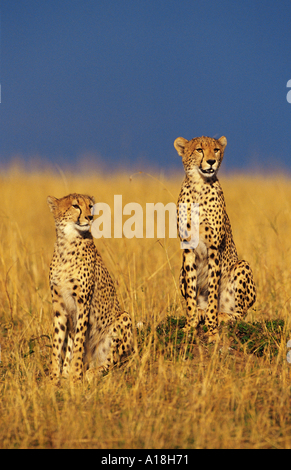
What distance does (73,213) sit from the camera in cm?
416

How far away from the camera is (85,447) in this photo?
3023 millimetres

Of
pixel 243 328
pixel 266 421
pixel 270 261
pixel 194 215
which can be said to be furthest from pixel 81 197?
pixel 270 261

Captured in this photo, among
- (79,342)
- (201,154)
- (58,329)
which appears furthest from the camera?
(201,154)

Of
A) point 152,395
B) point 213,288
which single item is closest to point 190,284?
point 213,288

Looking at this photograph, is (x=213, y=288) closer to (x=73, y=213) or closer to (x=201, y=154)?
(x=201, y=154)

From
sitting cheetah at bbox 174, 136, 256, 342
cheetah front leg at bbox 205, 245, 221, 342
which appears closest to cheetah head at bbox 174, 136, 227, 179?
sitting cheetah at bbox 174, 136, 256, 342

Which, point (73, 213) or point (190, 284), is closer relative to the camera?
point (73, 213)

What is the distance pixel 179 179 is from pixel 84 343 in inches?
327

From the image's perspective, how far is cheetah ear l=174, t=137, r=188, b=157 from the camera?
15.3 ft

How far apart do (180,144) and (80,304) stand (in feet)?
4.98

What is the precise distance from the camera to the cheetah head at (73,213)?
4.14m

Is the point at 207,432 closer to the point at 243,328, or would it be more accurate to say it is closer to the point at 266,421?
the point at 266,421

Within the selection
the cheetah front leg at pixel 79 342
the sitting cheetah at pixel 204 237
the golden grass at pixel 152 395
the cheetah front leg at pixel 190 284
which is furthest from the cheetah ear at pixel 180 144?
the cheetah front leg at pixel 79 342

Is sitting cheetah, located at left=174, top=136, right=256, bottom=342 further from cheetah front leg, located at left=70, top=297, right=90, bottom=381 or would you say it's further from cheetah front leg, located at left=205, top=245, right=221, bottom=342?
cheetah front leg, located at left=70, top=297, right=90, bottom=381
